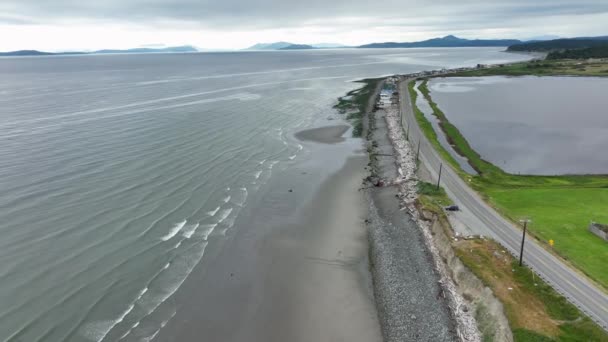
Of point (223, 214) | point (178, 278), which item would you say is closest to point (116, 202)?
point (223, 214)

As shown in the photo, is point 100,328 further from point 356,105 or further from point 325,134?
point 356,105

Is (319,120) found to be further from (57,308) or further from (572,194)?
(57,308)

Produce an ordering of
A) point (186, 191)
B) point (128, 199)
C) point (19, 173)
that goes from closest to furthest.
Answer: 1. point (128, 199)
2. point (186, 191)
3. point (19, 173)

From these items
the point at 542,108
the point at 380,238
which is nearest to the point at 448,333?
the point at 380,238

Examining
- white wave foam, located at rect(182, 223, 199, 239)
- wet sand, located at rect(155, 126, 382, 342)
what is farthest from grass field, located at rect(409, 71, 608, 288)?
white wave foam, located at rect(182, 223, 199, 239)

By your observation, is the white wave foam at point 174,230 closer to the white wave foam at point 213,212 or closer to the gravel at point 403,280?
the white wave foam at point 213,212

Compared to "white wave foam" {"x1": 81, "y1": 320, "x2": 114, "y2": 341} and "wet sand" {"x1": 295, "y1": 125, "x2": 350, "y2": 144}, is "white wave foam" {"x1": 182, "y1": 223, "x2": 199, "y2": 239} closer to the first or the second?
"white wave foam" {"x1": 81, "y1": 320, "x2": 114, "y2": 341}
